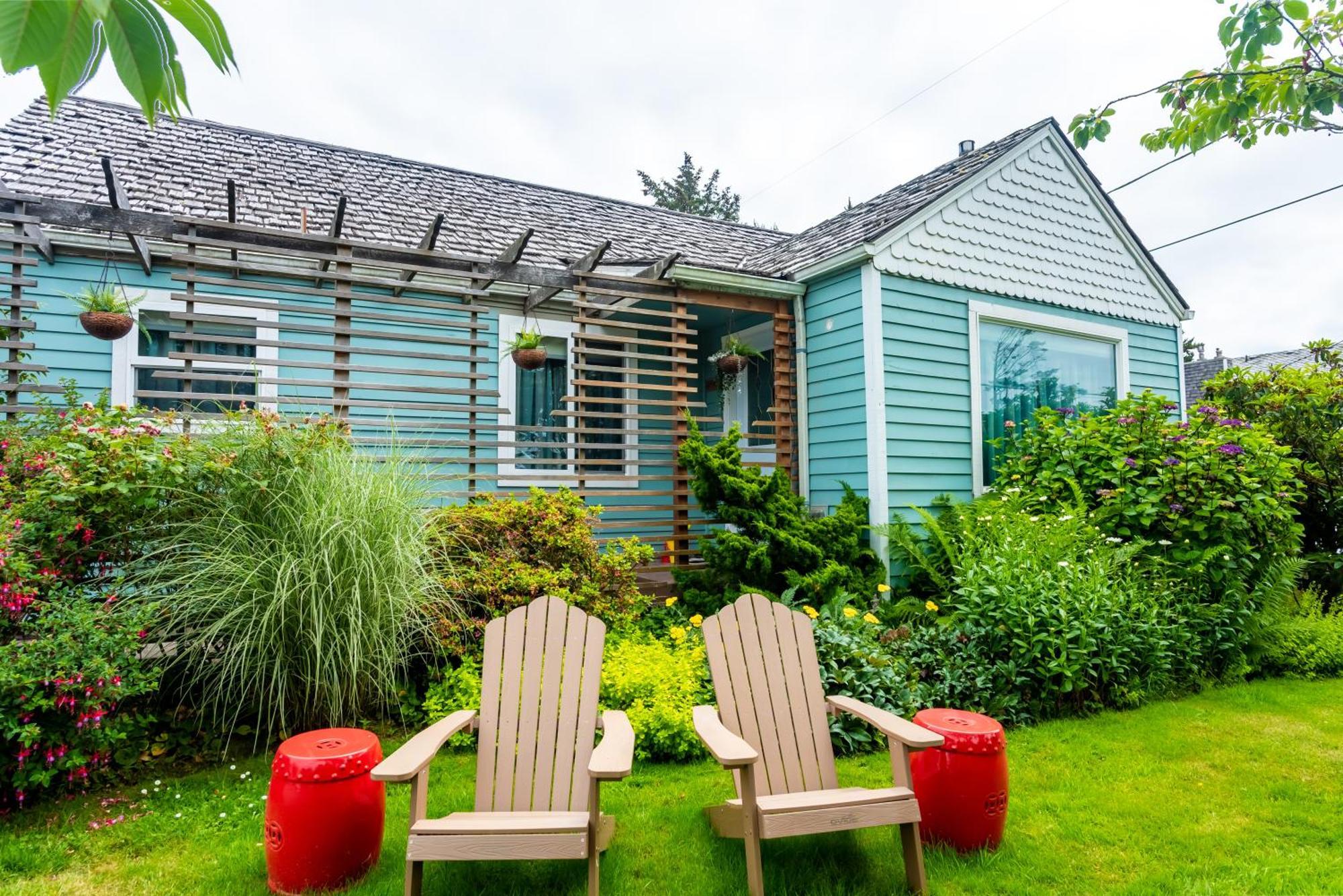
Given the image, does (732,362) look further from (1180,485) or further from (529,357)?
(1180,485)

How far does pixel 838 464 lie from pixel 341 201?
4.36 m

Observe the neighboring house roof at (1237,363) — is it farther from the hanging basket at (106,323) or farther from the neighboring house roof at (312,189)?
the hanging basket at (106,323)

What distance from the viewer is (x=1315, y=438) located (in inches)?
275

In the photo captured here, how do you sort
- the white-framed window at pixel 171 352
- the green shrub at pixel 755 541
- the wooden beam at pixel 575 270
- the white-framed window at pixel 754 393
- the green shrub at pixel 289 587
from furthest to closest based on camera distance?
1. the white-framed window at pixel 754 393
2. the white-framed window at pixel 171 352
3. the wooden beam at pixel 575 270
4. the green shrub at pixel 755 541
5. the green shrub at pixel 289 587

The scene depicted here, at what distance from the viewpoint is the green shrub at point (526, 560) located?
4.10 meters

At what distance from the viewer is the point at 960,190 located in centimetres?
656

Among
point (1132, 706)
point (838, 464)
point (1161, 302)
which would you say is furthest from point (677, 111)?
point (1132, 706)

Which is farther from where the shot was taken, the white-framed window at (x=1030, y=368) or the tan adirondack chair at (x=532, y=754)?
the white-framed window at (x=1030, y=368)

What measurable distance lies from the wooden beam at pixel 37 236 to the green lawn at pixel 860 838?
3.55 metres

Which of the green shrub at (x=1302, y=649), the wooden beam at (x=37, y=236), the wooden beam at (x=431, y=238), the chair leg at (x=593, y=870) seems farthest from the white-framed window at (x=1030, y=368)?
the wooden beam at (x=37, y=236)

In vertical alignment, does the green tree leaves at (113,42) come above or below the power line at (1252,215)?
below

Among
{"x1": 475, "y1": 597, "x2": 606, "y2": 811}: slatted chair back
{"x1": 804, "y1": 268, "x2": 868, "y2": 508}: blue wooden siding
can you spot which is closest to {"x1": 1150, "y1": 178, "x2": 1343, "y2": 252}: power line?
{"x1": 804, "y1": 268, "x2": 868, "y2": 508}: blue wooden siding

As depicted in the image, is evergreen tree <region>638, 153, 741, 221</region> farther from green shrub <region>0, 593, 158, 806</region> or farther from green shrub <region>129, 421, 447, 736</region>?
green shrub <region>0, 593, 158, 806</region>

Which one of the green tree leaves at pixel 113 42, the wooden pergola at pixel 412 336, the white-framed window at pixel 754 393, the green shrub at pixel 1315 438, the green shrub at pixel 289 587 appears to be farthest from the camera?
the white-framed window at pixel 754 393
